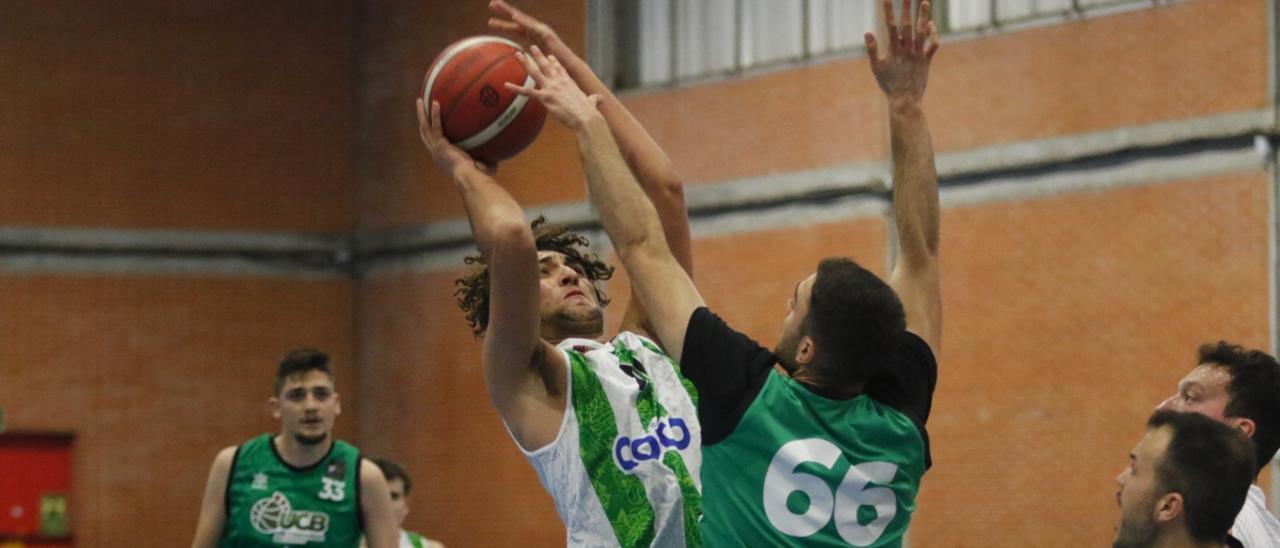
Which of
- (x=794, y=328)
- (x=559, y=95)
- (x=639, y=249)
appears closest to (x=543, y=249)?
(x=559, y=95)

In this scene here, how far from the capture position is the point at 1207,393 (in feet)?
16.6

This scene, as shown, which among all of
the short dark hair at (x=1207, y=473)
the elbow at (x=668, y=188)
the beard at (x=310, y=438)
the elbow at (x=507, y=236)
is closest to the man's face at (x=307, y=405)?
the beard at (x=310, y=438)

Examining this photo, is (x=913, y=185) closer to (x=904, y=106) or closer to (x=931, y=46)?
(x=904, y=106)

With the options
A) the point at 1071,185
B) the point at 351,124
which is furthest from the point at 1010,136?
the point at 351,124

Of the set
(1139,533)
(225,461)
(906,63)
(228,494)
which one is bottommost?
(228,494)

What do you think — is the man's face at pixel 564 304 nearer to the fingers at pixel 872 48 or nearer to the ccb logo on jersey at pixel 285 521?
the fingers at pixel 872 48

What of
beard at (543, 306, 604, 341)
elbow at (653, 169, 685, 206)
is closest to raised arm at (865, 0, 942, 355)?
elbow at (653, 169, 685, 206)

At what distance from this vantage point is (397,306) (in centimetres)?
1553

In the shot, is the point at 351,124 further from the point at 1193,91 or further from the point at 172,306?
the point at 1193,91

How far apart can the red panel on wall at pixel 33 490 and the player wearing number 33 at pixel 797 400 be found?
11.4m

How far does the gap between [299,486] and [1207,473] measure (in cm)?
514

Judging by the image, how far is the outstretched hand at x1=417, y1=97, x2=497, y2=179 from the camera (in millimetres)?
4469

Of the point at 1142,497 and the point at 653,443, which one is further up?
the point at 653,443

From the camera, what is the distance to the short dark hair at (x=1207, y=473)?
162 inches
